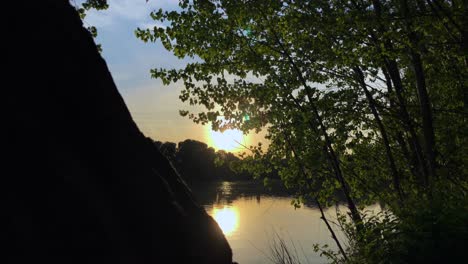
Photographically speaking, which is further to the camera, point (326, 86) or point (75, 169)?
point (326, 86)

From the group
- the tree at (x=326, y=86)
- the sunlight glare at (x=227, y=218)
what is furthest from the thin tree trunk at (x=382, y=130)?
the sunlight glare at (x=227, y=218)

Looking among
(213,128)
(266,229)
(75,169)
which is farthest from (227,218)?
(75,169)

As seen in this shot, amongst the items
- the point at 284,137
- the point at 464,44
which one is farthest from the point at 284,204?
the point at 464,44

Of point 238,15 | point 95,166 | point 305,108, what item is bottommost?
point 95,166

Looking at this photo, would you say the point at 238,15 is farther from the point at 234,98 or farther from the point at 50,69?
the point at 50,69

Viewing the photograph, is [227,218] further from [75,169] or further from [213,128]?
[75,169]

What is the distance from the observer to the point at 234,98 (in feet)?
39.2

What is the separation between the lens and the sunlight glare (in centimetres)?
4201

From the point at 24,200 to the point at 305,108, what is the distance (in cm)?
897

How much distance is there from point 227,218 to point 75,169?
45911 millimetres

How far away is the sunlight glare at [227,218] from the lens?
42.0m

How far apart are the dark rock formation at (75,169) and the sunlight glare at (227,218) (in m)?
34.7

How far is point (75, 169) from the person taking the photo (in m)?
4.00

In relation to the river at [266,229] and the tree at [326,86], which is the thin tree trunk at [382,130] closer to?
the tree at [326,86]
